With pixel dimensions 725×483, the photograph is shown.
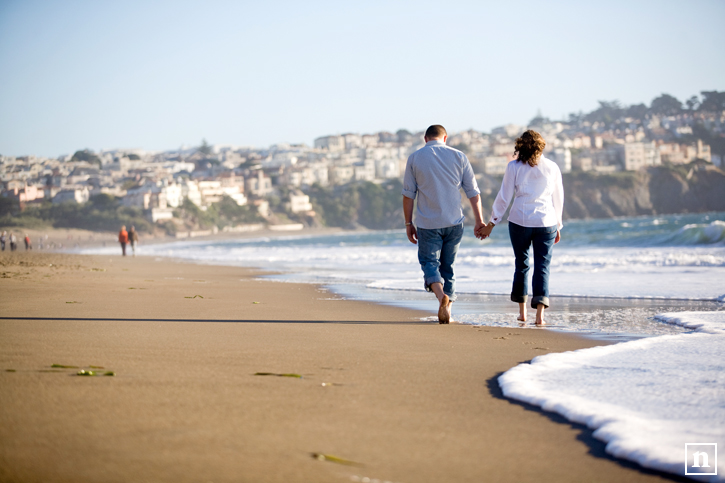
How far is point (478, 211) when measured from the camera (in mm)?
4949

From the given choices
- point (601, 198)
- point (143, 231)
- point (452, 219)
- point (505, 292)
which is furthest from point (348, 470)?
point (601, 198)

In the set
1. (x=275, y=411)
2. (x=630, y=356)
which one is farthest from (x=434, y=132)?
(x=275, y=411)

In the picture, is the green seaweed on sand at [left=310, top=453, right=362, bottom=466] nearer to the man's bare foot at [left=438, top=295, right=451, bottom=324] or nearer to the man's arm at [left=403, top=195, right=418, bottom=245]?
the man's bare foot at [left=438, top=295, right=451, bottom=324]

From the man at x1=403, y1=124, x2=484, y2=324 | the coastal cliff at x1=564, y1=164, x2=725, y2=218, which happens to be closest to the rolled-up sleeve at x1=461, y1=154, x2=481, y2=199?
the man at x1=403, y1=124, x2=484, y2=324

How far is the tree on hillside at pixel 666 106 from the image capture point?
181 m

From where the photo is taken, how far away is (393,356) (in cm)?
324

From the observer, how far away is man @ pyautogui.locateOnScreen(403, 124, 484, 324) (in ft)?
15.9

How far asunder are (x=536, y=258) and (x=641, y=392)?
2498mm

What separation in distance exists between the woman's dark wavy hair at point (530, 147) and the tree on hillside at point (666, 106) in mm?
195300

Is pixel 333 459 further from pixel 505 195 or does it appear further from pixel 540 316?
pixel 505 195

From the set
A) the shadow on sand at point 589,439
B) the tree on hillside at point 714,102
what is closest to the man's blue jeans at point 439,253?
the shadow on sand at point 589,439

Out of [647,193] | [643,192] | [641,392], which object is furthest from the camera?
[643,192]

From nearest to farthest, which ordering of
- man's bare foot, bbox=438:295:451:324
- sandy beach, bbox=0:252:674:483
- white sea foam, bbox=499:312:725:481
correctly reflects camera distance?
sandy beach, bbox=0:252:674:483 < white sea foam, bbox=499:312:725:481 < man's bare foot, bbox=438:295:451:324

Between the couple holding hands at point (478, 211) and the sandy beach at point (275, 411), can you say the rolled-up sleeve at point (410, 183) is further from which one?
the sandy beach at point (275, 411)
